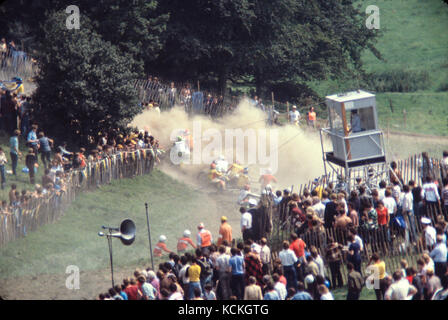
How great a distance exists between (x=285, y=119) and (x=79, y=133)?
13.5 meters

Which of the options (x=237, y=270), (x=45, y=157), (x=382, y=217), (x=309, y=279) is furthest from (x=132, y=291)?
(x=45, y=157)

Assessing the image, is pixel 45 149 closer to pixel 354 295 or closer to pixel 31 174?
pixel 31 174

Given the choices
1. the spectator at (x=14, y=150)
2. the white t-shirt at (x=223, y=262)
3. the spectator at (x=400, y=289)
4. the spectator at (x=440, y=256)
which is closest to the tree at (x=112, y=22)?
the spectator at (x=14, y=150)

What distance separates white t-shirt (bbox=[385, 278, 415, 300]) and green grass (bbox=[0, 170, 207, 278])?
9.84 meters

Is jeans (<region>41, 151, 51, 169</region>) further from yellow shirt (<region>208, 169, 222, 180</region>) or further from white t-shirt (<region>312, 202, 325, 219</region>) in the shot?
white t-shirt (<region>312, 202, 325, 219</region>)

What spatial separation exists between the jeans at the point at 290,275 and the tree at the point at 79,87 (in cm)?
1658

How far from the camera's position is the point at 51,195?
89.6 feet

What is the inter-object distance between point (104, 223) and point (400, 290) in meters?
14.1

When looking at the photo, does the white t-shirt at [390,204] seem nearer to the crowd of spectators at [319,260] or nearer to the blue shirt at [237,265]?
the crowd of spectators at [319,260]

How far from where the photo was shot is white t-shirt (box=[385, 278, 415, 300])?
1742cm

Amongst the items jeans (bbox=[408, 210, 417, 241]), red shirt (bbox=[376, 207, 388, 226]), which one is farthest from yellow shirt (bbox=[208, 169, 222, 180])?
red shirt (bbox=[376, 207, 388, 226])

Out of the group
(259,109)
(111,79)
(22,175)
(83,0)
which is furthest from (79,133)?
(259,109)

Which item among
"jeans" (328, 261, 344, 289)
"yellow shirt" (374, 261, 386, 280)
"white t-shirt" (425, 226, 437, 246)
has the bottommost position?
"jeans" (328, 261, 344, 289)

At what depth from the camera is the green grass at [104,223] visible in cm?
2528
